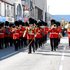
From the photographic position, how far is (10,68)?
14.8 metres

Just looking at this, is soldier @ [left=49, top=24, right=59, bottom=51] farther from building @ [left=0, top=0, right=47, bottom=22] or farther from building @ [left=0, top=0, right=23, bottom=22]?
building @ [left=0, top=0, right=23, bottom=22]

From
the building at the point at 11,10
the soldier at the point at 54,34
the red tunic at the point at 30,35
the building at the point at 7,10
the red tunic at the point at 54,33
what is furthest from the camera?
the building at the point at 11,10

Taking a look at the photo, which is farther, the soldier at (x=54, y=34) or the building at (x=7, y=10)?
the building at (x=7, y=10)

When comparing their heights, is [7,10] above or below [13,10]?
below

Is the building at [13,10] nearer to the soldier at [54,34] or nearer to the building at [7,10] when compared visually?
the building at [7,10]

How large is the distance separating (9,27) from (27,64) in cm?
1233

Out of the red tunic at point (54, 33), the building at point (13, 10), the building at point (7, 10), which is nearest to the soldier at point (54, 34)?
the red tunic at point (54, 33)

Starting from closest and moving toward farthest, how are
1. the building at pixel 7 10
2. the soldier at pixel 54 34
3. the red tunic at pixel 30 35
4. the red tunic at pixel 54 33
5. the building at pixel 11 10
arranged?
the red tunic at pixel 30 35, the soldier at pixel 54 34, the red tunic at pixel 54 33, the building at pixel 7 10, the building at pixel 11 10

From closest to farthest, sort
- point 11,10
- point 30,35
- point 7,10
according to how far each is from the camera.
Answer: point 30,35 < point 7,10 < point 11,10

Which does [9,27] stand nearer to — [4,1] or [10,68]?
[10,68]

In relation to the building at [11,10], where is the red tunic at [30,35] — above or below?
below

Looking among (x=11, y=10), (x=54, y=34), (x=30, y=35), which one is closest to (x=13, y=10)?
(x=11, y=10)

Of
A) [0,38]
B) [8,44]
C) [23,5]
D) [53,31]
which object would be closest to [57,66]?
[53,31]

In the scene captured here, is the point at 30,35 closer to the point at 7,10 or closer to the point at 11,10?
the point at 7,10
